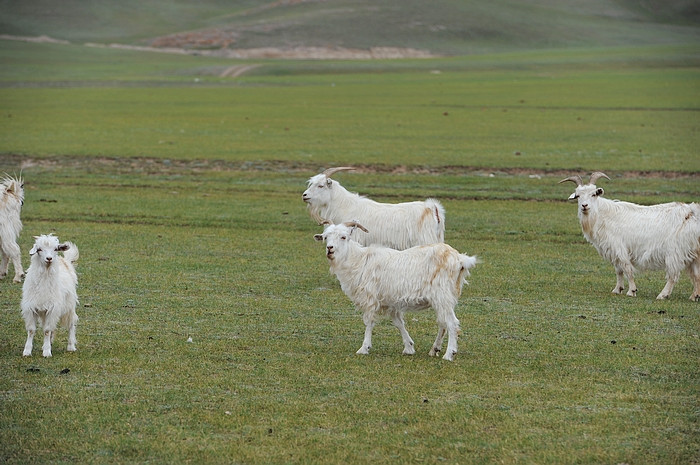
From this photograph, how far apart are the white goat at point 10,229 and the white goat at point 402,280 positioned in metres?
6.18

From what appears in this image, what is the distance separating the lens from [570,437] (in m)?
8.30

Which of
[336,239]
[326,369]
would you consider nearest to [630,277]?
[336,239]

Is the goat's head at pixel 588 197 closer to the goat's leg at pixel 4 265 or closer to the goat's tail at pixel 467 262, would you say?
the goat's tail at pixel 467 262

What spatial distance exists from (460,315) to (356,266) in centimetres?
222

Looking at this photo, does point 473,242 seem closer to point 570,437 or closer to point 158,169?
point 570,437

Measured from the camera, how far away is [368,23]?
15438cm

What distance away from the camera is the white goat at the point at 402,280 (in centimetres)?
1088

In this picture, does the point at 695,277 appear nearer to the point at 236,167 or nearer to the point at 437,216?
the point at 437,216

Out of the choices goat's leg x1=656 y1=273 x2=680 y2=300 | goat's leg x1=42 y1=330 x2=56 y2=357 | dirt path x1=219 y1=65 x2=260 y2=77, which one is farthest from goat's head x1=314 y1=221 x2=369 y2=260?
dirt path x1=219 y1=65 x2=260 y2=77

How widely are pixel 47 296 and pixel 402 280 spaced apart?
4.00 meters

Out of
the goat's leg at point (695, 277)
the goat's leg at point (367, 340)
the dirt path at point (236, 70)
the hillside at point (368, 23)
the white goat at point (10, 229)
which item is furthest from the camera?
the hillside at point (368, 23)

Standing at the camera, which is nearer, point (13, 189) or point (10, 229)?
point (10, 229)

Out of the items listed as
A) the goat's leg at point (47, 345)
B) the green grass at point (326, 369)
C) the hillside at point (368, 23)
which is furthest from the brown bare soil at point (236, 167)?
the hillside at point (368, 23)

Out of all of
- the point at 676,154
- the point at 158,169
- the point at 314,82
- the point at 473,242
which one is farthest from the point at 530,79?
the point at 473,242
